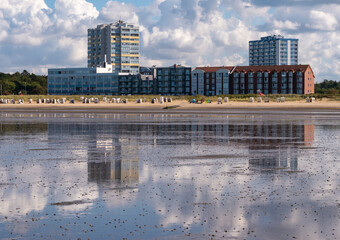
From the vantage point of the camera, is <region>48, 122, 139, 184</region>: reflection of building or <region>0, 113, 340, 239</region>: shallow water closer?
<region>0, 113, 340, 239</region>: shallow water

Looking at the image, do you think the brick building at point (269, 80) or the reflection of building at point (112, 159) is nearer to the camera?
the reflection of building at point (112, 159)

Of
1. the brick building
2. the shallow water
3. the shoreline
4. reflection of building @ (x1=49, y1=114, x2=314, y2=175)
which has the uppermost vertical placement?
the brick building

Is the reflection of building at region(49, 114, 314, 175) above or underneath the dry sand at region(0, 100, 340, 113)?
underneath

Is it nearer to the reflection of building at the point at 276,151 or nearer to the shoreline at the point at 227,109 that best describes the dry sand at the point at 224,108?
the shoreline at the point at 227,109

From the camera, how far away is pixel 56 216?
40.6 ft

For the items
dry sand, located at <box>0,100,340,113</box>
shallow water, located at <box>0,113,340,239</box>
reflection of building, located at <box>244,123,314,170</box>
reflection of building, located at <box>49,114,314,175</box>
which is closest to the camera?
shallow water, located at <box>0,113,340,239</box>

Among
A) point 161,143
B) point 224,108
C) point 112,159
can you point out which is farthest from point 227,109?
point 112,159

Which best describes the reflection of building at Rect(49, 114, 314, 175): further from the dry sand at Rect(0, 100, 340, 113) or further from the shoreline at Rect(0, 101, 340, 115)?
the dry sand at Rect(0, 100, 340, 113)

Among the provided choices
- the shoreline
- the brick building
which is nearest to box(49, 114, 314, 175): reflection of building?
the shoreline

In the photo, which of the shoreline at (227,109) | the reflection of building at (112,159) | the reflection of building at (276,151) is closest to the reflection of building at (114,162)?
the reflection of building at (112,159)

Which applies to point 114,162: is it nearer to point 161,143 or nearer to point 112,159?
point 112,159

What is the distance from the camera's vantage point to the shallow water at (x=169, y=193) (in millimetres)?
11367

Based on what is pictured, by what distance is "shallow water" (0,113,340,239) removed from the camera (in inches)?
448

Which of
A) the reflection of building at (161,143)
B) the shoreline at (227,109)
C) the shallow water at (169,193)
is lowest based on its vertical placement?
the shallow water at (169,193)
